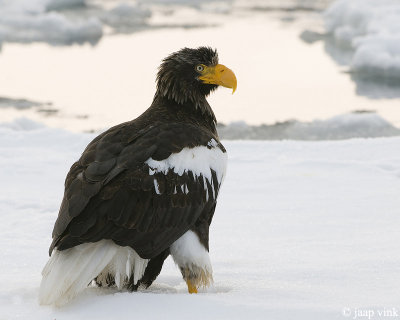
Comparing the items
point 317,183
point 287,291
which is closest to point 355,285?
point 287,291

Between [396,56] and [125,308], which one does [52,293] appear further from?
[396,56]

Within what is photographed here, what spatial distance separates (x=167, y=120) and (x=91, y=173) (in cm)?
64

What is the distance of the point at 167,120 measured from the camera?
3.73m

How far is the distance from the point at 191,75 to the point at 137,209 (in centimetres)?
102

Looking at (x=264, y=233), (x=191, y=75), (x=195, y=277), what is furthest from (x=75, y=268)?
(x=264, y=233)

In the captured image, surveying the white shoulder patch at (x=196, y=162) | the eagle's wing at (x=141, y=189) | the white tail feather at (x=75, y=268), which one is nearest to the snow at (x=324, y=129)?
the white shoulder patch at (x=196, y=162)

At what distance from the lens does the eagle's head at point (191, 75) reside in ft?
12.9

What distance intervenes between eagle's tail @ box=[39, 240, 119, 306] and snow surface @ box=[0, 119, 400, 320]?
0.07 m

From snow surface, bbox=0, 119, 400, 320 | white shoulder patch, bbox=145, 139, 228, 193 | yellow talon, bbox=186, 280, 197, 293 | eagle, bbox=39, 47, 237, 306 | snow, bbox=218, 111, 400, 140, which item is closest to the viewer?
snow surface, bbox=0, 119, 400, 320

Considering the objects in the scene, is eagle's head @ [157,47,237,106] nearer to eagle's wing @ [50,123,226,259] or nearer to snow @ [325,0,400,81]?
eagle's wing @ [50,123,226,259]

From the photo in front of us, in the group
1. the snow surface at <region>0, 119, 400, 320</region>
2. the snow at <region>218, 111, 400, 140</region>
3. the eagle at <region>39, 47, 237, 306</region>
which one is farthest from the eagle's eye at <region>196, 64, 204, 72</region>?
the snow at <region>218, 111, 400, 140</region>

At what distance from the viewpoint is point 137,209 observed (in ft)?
10.5

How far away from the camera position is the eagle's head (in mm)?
3926

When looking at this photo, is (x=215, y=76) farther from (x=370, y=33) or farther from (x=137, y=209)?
(x=370, y=33)
